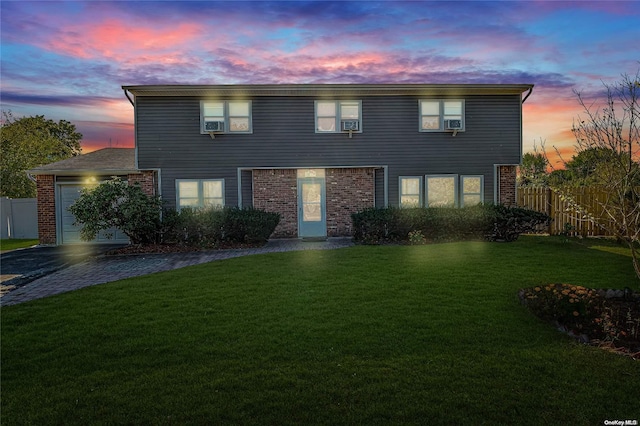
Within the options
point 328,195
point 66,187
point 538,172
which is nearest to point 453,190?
point 328,195

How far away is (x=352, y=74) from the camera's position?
60.4 ft

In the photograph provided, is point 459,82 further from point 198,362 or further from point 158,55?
point 198,362

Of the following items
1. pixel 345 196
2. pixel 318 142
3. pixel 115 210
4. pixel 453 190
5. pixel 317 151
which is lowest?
pixel 115 210

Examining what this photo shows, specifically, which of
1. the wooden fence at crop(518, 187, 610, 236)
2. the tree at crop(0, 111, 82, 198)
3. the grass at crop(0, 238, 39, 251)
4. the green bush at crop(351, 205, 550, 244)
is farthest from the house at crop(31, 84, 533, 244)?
the tree at crop(0, 111, 82, 198)

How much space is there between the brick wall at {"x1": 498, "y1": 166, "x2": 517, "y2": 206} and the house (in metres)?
0.05

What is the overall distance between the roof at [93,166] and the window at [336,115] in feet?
24.9

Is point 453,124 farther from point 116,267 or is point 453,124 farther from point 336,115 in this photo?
point 116,267

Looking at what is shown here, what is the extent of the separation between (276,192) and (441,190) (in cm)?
666

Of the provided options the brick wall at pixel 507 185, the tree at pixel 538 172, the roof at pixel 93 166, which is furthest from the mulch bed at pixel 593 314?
the roof at pixel 93 166

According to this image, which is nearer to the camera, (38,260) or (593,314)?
(593,314)

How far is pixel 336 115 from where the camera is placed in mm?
16688

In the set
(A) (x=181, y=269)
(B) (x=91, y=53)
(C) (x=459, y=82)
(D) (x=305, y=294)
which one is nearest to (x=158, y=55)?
(B) (x=91, y=53)

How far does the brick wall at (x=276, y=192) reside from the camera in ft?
54.7

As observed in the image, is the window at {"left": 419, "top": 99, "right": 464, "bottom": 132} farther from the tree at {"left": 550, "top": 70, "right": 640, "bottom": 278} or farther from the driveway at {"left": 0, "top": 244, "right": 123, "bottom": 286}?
the driveway at {"left": 0, "top": 244, "right": 123, "bottom": 286}
